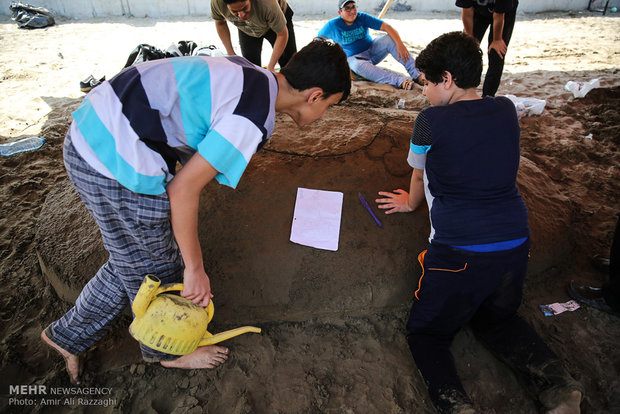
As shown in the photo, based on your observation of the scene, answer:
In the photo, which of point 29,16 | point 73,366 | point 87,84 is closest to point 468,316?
point 73,366

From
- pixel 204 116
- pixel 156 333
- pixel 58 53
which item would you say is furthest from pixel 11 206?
pixel 58 53

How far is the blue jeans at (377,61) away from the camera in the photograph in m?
4.71

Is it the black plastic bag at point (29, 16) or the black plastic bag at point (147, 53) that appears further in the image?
the black plastic bag at point (29, 16)

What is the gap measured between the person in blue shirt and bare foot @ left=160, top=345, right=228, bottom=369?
4087mm

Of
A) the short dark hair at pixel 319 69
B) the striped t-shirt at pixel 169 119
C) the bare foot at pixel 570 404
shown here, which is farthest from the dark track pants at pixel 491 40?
the striped t-shirt at pixel 169 119

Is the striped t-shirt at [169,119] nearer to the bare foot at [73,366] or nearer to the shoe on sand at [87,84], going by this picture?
the bare foot at [73,366]

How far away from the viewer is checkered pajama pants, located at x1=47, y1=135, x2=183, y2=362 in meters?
1.17

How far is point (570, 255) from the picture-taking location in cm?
225

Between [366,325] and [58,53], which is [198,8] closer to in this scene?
[58,53]

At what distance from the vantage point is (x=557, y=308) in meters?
1.96

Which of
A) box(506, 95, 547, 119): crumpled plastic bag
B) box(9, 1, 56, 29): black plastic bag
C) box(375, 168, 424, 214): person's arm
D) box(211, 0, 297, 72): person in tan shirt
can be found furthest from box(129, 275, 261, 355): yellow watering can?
box(9, 1, 56, 29): black plastic bag

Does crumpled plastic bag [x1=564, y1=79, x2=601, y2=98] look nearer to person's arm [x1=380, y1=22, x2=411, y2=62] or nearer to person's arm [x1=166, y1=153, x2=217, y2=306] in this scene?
person's arm [x1=380, y1=22, x2=411, y2=62]

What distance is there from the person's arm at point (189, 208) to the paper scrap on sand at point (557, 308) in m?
1.85

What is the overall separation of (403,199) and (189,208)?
126 centimetres
